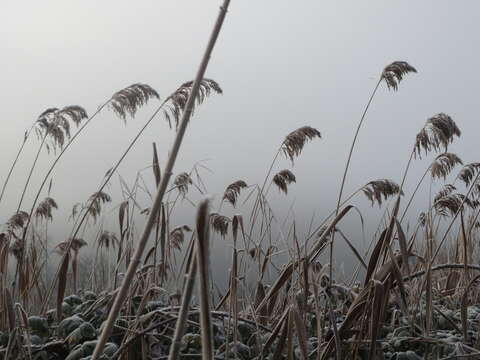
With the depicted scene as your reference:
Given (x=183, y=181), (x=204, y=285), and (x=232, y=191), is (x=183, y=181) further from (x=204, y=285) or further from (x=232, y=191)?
(x=204, y=285)

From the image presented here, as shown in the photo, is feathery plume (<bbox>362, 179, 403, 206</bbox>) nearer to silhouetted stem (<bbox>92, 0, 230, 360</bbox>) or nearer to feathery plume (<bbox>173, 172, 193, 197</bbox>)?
feathery plume (<bbox>173, 172, 193, 197</bbox>)

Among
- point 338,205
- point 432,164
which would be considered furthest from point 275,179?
point 432,164

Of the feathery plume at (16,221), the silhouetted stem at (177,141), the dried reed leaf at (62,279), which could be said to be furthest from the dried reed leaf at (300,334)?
the feathery plume at (16,221)

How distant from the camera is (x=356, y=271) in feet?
12.3

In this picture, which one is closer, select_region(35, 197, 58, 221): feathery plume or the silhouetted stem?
the silhouetted stem

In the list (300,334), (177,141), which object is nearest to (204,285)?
(177,141)

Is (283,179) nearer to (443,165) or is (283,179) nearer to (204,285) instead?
(443,165)

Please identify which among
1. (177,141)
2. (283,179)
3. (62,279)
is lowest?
(62,279)

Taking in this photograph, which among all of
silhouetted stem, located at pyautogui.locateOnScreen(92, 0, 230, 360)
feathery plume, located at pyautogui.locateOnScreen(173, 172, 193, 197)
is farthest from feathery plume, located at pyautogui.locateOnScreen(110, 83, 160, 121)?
silhouetted stem, located at pyautogui.locateOnScreen(92, 0, 230, 360)

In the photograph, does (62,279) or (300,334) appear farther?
(62,279)

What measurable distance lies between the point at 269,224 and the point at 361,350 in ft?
4.66

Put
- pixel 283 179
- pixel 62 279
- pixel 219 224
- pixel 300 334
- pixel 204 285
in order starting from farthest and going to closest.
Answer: pixel 283 179
pixel 219 224
pixel 62 279
pixel 300 334
pixel 204 285

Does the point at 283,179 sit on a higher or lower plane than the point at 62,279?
higher

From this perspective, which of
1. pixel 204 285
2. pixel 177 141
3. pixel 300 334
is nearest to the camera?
pixel 204 285
